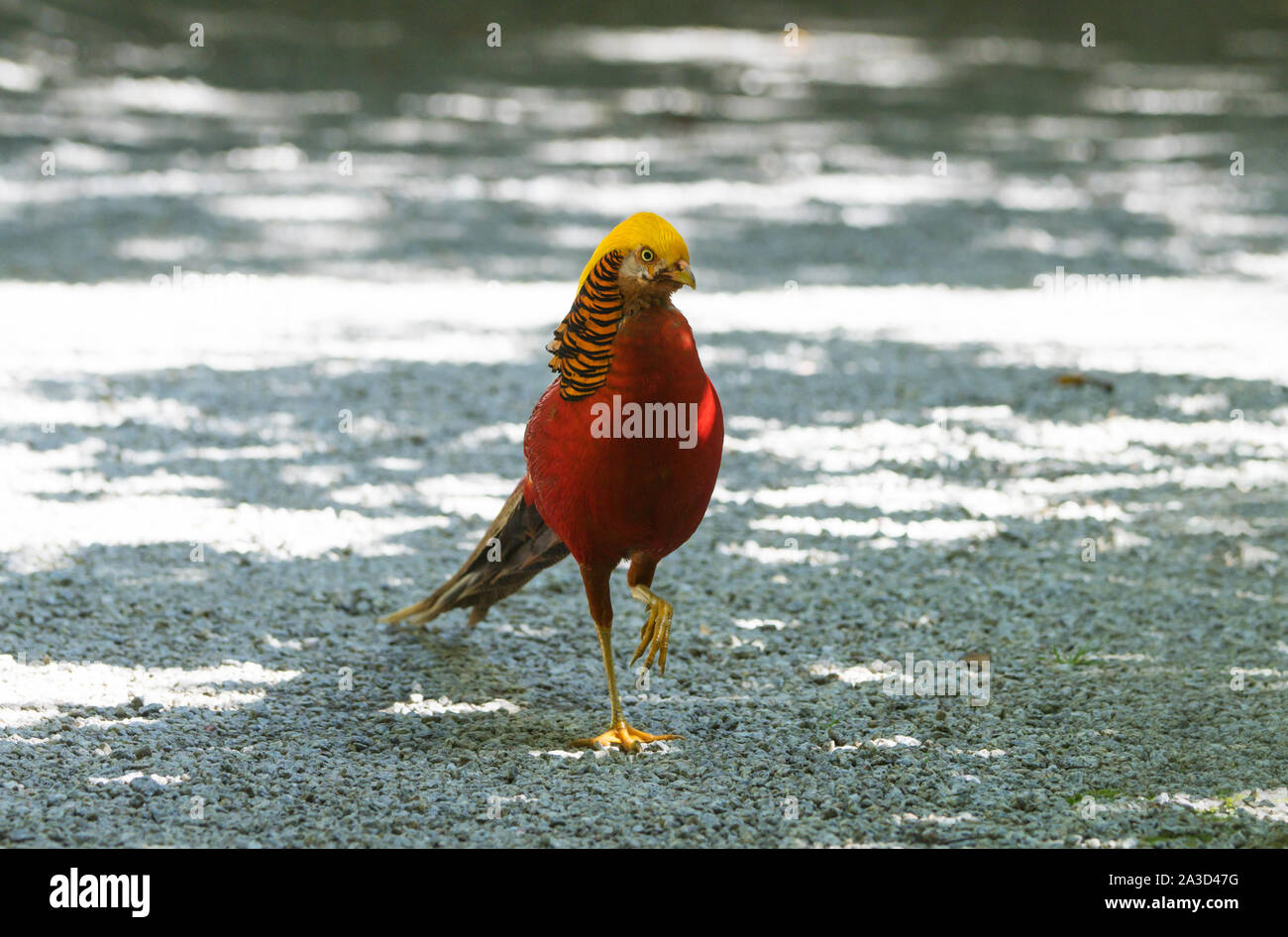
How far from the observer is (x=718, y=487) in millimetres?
5594

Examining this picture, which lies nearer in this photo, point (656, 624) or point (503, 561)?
point (656, 624)

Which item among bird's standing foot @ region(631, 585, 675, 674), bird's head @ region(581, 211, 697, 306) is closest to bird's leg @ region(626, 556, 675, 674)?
bird's standing foot @ region(631, 585, 675, 674)

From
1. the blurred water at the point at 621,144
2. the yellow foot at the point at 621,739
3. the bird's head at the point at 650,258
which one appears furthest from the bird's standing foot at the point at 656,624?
the blurred water at the point at 621,144

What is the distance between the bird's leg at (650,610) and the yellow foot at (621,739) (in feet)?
0.89

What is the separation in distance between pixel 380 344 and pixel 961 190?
4.98 metres

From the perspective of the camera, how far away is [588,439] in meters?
3.16

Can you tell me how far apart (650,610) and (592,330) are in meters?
0.68

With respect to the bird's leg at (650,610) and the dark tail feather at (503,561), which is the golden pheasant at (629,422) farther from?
the dark tail feather at (503,561)

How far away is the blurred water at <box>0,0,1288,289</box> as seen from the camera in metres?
8.72

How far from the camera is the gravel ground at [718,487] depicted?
11.0 ft

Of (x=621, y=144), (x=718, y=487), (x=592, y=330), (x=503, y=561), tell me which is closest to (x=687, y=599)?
(x=503, y=561)

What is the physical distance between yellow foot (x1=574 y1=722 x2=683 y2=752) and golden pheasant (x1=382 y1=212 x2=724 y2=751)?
0.32 meters

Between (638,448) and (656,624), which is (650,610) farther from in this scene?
(638,448)

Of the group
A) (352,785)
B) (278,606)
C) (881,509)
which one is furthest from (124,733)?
(881,509)
